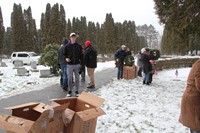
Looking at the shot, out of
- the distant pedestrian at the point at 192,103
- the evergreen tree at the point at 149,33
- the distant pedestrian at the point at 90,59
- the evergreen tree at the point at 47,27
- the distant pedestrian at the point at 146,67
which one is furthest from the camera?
the evergreen tree at the point at 149,33

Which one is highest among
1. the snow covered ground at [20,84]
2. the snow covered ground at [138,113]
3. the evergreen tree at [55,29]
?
the evergreen tree at [55,29]

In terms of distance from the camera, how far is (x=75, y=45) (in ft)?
28.6

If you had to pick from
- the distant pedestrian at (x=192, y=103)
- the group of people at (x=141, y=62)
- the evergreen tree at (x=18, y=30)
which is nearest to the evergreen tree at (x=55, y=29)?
the evergreen tree at (x=18, y=30)

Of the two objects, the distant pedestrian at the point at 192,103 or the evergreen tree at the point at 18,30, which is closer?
the distant pedestrian at the point at 192,103

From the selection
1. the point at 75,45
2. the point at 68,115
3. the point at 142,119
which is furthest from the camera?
the point at 75,45

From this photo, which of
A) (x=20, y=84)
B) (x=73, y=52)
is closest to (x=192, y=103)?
(x=73, y=52)

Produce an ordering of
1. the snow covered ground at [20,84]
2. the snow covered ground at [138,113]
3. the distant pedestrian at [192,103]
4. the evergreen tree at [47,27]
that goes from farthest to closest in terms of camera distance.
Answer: the evergreen tree at [47,27] < the snow covered ground at [20,84] < the snow covered ground at [138,113] < the distant pedestrian at [192,103]

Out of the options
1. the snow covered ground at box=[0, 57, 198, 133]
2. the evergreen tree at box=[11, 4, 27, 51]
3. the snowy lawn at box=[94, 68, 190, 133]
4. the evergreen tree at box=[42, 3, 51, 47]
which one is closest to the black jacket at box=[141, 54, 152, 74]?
the snow covered ground at box=[0, 57, 198, 133]

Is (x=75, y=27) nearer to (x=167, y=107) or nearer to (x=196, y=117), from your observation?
(x=167, y=107)

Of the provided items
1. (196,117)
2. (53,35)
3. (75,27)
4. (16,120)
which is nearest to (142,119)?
(196,117)

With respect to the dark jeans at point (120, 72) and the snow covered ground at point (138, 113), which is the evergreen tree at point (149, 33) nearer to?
the dark jeans at point (120, 72)

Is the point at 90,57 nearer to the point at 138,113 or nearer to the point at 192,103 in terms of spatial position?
the point at 138,113

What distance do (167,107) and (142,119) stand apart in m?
2.04

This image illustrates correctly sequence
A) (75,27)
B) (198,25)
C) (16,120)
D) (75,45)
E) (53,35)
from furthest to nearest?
1. (75,27)
2. (53,35)
3. (198,25)
4. (75,45)
5. (16,120)
